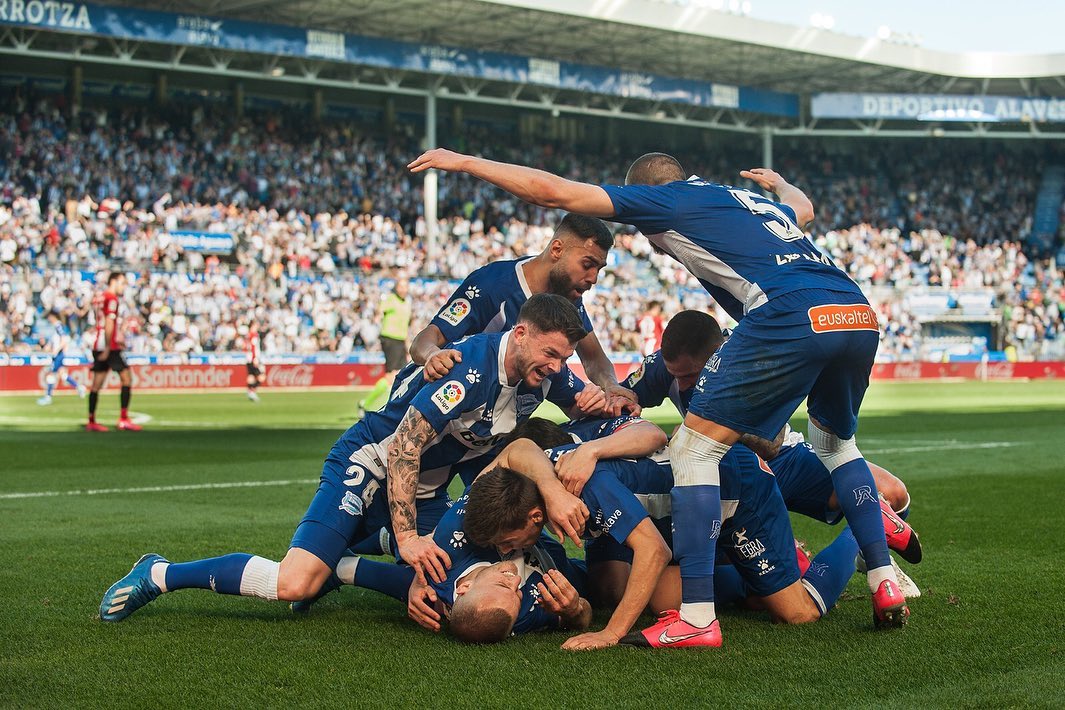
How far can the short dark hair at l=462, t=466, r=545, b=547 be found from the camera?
4.66m

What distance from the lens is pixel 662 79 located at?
43844 mm

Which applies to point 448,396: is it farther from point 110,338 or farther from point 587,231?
point 110,338

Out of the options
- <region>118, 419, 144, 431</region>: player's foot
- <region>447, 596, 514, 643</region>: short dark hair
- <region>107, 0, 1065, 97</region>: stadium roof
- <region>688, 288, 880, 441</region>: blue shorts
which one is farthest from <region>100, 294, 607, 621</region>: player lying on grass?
<region>107, 0, 1065, 97</region>: stadium roof

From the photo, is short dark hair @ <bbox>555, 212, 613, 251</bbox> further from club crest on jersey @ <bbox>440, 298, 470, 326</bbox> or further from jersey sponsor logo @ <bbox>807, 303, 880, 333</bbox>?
jersey sponsor logo @ <bbox>807, 303, 880, 333</bbox>

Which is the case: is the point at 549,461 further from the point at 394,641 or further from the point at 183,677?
the point at 183,677

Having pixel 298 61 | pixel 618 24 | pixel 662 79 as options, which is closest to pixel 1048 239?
pixel 662 79

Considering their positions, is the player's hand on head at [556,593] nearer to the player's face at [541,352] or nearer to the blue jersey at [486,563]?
the blue jersey at [486,563]

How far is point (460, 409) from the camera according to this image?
502cm

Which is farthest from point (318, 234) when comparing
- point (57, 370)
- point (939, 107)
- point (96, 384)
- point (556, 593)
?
point (556, 593)

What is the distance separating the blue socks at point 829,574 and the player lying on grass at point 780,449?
0.97 ft

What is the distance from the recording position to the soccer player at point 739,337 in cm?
460

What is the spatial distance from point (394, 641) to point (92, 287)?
26.2 meters

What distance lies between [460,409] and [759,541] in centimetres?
139

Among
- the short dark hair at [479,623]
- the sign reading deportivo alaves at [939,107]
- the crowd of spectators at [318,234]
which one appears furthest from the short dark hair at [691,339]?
the sign reading deportivo alaves at [939,107]
